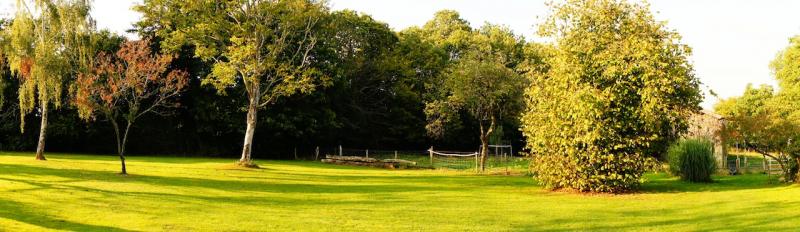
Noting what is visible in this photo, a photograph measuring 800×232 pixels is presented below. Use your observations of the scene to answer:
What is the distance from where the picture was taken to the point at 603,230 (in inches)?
440

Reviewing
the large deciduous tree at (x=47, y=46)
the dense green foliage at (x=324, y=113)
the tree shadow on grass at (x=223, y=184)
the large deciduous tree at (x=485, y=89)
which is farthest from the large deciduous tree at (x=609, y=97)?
the large deciduous tree at (x=47, y=46)

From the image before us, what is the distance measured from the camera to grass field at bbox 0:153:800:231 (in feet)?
37.8

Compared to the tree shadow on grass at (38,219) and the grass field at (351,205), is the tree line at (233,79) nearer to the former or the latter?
the grass field at (351,205)

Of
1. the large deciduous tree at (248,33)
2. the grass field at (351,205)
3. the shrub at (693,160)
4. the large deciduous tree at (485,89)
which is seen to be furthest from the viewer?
the large deciduous tree at (485,89)

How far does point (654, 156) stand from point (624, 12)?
15.7ft

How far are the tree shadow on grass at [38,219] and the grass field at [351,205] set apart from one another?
0.06ft

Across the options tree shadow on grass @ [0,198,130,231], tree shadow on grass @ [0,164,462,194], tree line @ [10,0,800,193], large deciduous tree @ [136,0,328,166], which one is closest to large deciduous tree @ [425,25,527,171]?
tree line @ [10,0,800,193]

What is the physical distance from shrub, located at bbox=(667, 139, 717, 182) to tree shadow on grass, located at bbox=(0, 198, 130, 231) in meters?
19.4

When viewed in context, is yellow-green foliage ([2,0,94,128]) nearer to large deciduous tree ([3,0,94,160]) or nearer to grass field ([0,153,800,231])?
large deciduous tree ([3,0,94,160])

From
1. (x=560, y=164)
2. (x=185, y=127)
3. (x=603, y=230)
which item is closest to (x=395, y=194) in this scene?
(x=560, y=164)

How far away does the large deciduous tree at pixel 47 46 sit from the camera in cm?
2309

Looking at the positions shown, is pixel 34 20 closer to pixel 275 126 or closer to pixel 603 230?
pixel 275 126

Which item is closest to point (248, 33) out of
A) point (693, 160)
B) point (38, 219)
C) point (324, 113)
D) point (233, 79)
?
point (233, 79)

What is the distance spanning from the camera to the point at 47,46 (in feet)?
79.0
